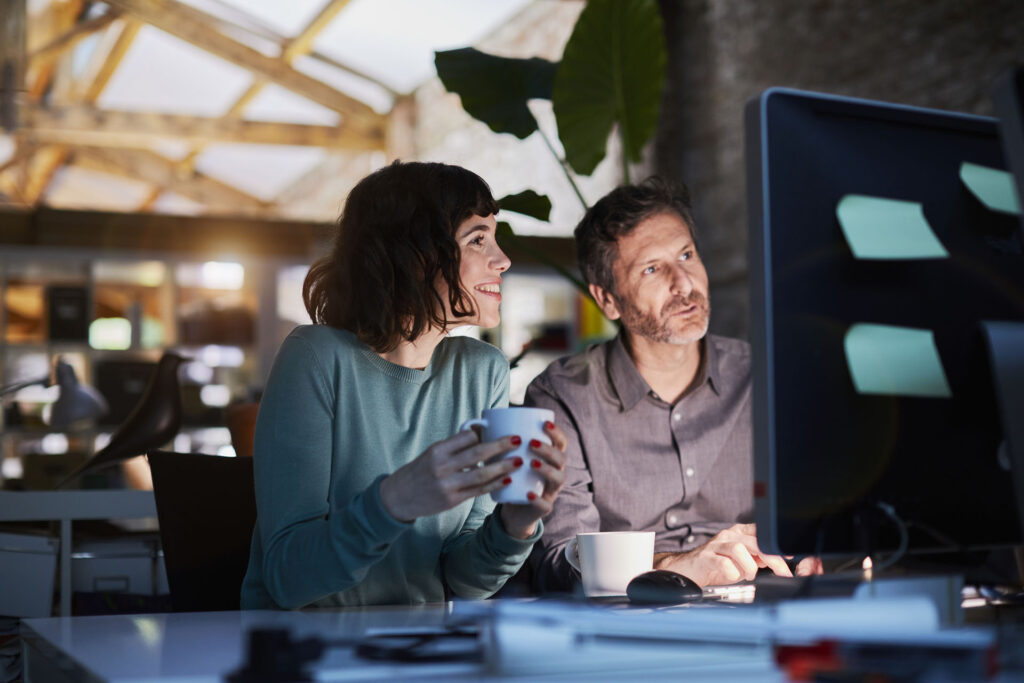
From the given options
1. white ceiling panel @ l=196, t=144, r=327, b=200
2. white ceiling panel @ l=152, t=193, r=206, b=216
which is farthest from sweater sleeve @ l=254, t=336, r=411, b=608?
white ceiling panel @ l=152, t=193, r=206, b=216

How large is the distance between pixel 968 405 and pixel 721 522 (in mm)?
976

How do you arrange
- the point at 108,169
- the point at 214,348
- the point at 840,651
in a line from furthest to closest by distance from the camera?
the point at 108,169 → the point at 214,348 → the point at 840,651

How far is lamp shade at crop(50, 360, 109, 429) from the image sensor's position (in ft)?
8.79

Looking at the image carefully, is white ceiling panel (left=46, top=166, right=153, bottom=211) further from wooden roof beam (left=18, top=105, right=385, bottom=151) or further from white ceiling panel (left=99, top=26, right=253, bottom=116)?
wooden roof beam (left=18, top=105, right=385, bottom=151)

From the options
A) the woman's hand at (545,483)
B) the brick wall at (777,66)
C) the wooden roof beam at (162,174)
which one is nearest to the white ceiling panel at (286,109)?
the wooden roof beam at (162,174)

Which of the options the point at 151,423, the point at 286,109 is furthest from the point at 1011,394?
the point at 286,109

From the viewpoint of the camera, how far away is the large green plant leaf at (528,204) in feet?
7.70

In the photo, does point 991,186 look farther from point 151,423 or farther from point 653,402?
point 151,423

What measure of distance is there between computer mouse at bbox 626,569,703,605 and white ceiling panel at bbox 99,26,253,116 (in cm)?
791

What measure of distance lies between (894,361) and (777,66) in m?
4.98

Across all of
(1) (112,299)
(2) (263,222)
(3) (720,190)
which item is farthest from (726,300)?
(1) (112,299)

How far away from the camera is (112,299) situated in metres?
5.85

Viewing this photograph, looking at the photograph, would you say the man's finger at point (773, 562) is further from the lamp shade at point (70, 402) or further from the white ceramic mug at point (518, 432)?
the lamp shade at point (70, 402)

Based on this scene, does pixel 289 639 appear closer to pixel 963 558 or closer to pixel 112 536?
pixel 963 558
